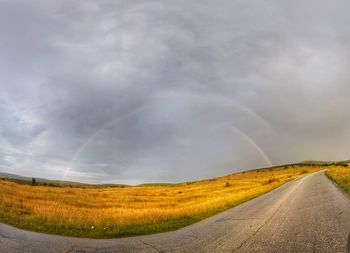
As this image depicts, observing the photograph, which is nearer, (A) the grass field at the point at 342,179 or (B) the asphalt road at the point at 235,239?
(B) the asphalt road at the point at 235,239

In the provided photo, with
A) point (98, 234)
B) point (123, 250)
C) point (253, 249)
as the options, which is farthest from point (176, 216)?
point (253, 249)

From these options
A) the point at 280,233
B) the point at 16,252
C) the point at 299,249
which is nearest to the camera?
the point at 299,249

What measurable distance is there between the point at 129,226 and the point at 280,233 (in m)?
8.22

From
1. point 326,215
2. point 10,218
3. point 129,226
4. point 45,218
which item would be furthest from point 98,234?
point 326,215

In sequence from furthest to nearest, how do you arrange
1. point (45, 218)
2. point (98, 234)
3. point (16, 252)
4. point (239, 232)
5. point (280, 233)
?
point (45, 218) < point (98, 234) < point (239, 232) < point (280, 233) < point (16, 252)

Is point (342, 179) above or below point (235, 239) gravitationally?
above

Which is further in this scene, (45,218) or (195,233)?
(45,218)

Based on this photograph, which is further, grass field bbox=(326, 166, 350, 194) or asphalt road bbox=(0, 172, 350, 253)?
grass field bbox=(326, 166, 350, 194)

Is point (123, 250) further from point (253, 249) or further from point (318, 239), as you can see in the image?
point (318, 239)

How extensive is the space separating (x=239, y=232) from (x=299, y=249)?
3.66m

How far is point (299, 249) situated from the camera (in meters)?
9.52

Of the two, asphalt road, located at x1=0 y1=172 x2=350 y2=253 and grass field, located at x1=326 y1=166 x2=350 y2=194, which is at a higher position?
grass field, located at x1=326 y1=166 x2=350 y2=194

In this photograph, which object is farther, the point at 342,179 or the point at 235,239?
the point at 342,179

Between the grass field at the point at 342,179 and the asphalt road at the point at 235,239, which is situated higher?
the grass field at the point at 342,179
